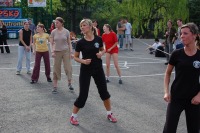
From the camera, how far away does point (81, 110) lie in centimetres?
729

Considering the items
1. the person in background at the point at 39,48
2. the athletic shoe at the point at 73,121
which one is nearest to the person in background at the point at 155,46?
the person in background at the point at 39,48

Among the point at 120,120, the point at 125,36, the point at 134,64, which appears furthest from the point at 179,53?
the point at 125,36

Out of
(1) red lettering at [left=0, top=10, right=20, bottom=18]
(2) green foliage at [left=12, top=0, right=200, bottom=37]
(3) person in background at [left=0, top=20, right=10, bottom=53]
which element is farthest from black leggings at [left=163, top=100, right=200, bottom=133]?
(1) red lettering at [left=0, top=10, right=20, bottom=18]

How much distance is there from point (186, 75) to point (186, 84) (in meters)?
0.11

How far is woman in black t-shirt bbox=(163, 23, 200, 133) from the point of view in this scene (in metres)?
4.11

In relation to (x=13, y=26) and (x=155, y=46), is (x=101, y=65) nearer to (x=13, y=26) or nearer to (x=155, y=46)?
(x=155, y=46)

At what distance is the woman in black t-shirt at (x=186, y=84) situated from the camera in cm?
411

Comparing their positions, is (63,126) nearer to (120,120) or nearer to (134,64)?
(120,120)

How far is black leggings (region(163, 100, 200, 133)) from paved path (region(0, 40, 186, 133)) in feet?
5.76

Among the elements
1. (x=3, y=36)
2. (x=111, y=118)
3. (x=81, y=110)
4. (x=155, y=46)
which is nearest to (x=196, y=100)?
(x=111, y=118)

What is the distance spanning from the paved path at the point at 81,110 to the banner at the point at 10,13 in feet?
72.3

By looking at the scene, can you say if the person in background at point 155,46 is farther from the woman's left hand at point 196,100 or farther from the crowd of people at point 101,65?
the woman's left hand at point 196,100

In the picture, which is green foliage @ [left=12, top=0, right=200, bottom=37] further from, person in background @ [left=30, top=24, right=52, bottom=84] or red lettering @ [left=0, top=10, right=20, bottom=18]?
person in background @ [left=30, top=24, right=52, bottom=84]

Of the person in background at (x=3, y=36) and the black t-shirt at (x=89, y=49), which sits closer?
the black t-shirt at (x=89, y=49)
